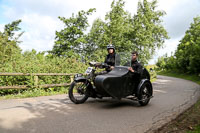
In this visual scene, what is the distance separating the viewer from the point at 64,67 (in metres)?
11.4

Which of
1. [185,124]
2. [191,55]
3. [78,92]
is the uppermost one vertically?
[191,55]

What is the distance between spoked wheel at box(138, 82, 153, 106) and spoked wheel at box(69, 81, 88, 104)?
1920 mm

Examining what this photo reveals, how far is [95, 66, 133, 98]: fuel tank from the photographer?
568 centimetres

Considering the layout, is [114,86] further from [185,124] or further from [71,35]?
[71,35]

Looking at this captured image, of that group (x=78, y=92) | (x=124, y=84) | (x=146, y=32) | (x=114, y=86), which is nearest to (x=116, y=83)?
(x=114, y=86)

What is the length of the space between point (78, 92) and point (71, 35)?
18.9 metres

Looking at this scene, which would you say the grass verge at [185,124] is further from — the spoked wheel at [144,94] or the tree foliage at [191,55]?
the tree foliage at [191,55]

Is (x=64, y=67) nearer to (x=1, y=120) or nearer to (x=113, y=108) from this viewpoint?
(x=113, y=108)

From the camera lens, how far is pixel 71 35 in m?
24.5

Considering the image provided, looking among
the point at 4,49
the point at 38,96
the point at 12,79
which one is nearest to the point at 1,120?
the point at 38,96

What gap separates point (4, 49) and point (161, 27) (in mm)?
26139

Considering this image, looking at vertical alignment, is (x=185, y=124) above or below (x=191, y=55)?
below

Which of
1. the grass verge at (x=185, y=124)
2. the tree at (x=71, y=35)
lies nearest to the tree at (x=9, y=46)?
the tree at (x=71, y=35)

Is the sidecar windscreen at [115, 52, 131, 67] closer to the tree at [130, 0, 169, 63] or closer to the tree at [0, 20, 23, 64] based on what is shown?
the tree at [0, 20, 23, 64]
